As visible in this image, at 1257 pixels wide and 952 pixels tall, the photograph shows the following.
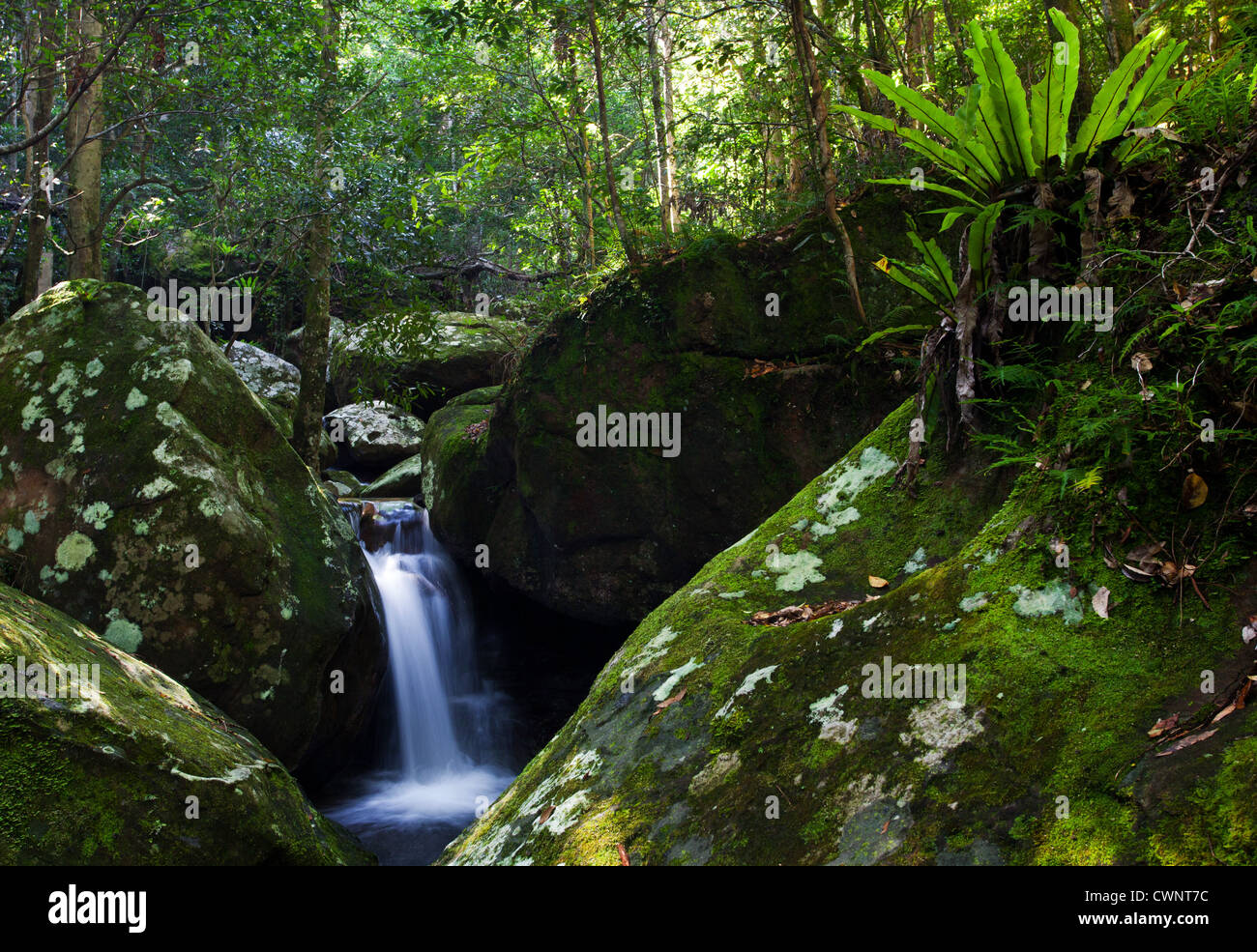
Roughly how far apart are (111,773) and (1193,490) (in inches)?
145

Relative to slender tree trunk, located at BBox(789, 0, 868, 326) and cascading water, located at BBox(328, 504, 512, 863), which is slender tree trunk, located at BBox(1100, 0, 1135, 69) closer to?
slender tree trunk, located at BBox(789, 0, 868, 326)

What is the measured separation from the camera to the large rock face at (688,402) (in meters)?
6.95

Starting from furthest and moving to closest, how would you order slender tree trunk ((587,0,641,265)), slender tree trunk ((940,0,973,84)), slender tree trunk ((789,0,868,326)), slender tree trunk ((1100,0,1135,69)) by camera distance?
slender tree trunk ((940,0,973,84))
slender tree trunk ((587,0,641,265))
slender tree trunk ((789,0,868,326))
slender tree trunk ((1100,0,1135,69))

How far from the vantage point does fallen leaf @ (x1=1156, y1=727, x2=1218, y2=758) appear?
1.58 meters

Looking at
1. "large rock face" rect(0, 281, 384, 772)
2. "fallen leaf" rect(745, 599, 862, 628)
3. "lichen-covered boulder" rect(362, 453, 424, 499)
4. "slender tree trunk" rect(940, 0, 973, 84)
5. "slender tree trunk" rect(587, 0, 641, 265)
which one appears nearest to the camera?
"fallen leaf" rect(745, 599, 862, 628)

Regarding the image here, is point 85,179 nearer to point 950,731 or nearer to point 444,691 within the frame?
point 444,691

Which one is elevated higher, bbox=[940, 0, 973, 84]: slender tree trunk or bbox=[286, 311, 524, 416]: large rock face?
bbox=[940, 0, 973, 84]: slender tree trunk

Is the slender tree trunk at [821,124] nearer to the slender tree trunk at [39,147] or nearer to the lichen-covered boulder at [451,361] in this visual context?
the slender tree trunk at [39,147]

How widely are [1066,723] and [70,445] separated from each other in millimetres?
6518

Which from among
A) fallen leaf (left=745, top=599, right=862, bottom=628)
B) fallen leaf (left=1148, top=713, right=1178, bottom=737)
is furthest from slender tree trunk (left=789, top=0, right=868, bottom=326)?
fallen leaf (left=1148, top=713, right=1178, bottom=737)

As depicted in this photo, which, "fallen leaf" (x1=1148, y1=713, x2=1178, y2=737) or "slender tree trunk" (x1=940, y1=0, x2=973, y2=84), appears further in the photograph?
"slender tree trunk" (x1=940, y1=0, x2=973, y2=84)

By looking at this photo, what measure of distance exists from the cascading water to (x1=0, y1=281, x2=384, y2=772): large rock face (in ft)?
2.87

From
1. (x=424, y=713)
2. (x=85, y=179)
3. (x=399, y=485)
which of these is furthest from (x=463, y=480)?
(x=85, y=179)
